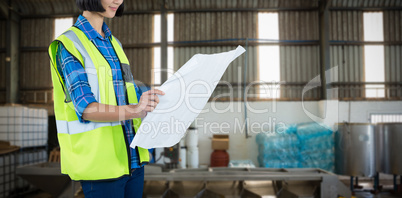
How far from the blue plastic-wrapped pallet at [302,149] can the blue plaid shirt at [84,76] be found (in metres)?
7.85

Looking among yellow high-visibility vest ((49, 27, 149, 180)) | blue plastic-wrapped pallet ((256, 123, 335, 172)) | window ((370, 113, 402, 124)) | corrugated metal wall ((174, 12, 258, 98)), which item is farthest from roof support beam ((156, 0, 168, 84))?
yellow high-visibility vest ((49, 27, 149, 180))

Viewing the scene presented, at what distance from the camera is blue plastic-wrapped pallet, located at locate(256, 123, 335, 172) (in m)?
8.52

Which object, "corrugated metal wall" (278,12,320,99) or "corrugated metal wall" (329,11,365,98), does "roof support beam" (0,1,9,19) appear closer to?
"corrugated metal wall" (278,12,320,99)

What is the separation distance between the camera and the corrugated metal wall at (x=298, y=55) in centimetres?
1030

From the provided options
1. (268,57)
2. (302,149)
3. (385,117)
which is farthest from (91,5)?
(385,117)

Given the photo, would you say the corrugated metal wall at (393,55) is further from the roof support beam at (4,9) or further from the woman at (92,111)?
the roof support beam at (4,9)

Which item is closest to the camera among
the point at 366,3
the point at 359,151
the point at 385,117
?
the point at 359,151

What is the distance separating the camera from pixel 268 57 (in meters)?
10.5

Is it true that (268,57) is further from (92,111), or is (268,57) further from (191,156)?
(92,111)

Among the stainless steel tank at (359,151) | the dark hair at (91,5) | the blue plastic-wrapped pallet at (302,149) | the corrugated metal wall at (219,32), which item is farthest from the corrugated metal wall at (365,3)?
the dark hair at (91,5)

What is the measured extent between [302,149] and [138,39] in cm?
614

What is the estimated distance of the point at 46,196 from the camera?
7027 millimetres

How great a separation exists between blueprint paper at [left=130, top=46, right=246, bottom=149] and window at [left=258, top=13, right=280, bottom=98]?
9.26m

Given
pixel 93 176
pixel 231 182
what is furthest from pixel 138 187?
pixel 231 182
